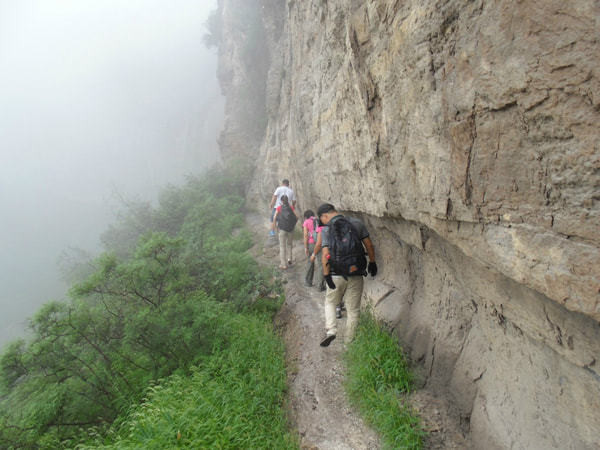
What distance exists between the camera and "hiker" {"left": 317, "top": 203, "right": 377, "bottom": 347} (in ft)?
13.7

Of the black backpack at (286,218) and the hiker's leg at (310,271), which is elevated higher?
the black backpack at (286,218)

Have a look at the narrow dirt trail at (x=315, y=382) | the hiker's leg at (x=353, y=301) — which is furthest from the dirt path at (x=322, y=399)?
the hiker's leg at (x=353, y=301)

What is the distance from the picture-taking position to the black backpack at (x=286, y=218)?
790 cm

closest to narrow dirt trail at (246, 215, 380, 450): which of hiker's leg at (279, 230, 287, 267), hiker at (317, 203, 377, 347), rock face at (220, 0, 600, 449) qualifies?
hiker at (317, 203, 377, 347)

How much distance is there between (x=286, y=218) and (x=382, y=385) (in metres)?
5.04

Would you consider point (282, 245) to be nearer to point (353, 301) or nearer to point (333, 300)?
point (333, 300)

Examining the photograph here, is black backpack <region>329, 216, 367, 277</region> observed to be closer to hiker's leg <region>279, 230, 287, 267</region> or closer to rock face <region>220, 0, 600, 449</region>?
rock face <region>220, 0, 600, 449</region>

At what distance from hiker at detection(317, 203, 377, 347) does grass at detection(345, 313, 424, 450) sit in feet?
1.29

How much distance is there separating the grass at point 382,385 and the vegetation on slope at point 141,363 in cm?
103

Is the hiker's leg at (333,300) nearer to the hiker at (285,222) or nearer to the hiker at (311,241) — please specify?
the hiker at (311,241)

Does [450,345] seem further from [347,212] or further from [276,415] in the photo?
[347,212]

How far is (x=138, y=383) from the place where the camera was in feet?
15.3

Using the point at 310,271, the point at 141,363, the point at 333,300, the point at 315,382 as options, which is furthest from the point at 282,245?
the point at 315,382

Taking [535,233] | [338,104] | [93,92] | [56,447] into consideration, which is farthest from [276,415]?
[93,92]
